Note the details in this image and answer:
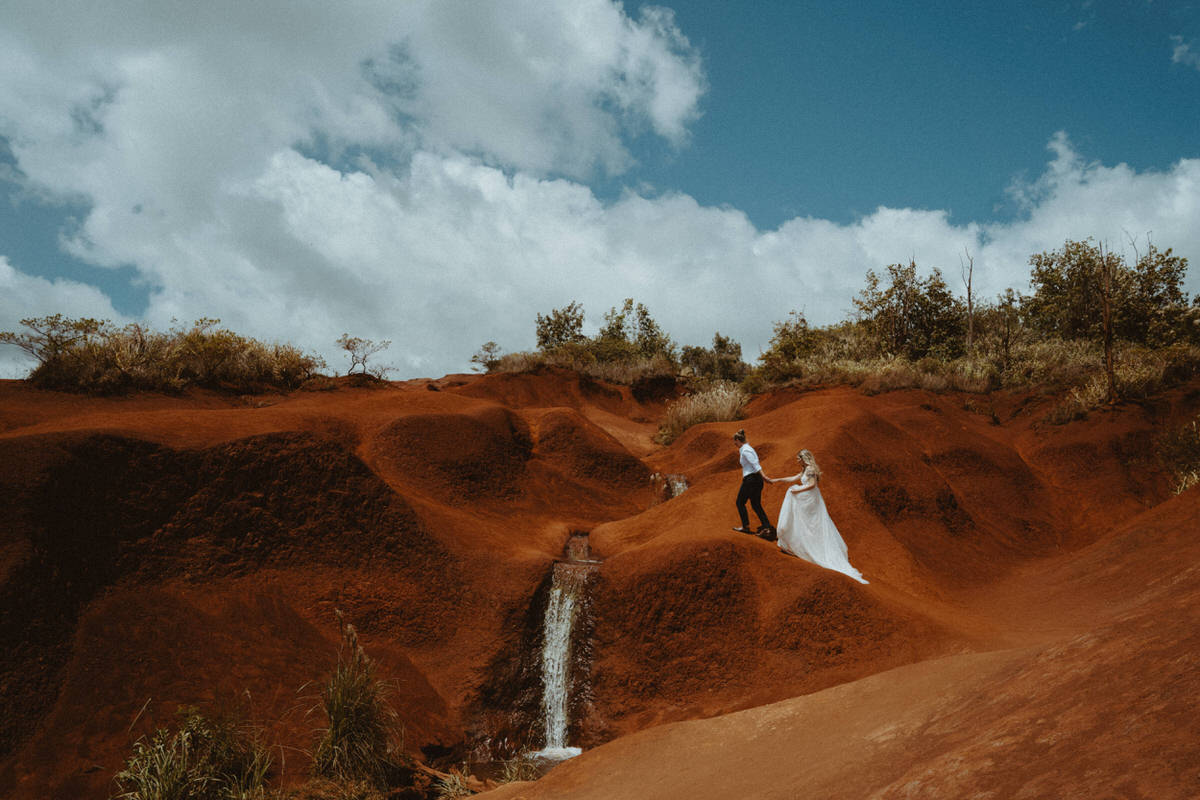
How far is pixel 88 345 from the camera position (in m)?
12.6

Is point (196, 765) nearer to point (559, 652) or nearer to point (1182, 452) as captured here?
point (559, 652)

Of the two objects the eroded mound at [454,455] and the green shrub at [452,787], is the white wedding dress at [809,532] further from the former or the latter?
the eroded mound at [454,455]

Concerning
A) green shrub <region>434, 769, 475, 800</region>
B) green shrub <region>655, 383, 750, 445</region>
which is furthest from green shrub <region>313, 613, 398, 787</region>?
green shrub <region>655, 383, 750, 445</region>

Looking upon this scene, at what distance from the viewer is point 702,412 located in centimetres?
2138

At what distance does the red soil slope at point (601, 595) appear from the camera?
3.41m

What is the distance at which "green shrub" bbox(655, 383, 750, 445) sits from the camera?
21016 millimetres

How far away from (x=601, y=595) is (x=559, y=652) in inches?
40.3

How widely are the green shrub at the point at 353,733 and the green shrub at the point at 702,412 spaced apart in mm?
15980

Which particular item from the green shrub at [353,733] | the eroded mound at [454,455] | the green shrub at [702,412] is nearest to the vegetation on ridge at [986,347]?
the green shrub at [702,412]

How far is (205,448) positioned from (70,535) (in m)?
1.91

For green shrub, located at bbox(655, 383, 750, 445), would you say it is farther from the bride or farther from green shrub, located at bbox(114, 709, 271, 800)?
green shrub, located at bbox(114, 709, 271, 800)

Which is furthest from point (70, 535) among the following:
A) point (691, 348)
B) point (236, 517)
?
point (691, 348)

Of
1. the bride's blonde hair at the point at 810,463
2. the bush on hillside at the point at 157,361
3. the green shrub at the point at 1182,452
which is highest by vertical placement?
the bush on hillside at the point at 157,361

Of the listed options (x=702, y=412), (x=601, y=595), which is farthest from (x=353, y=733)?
(x=702, y=412)
